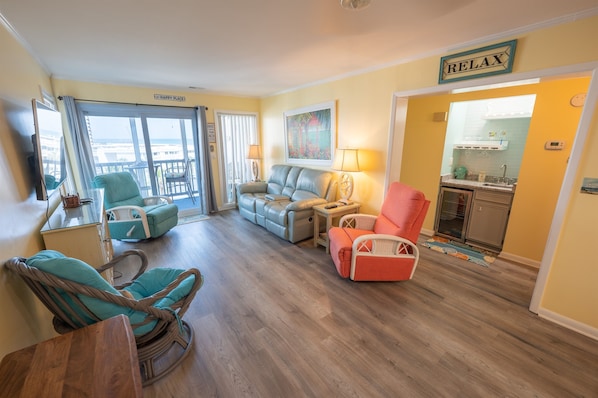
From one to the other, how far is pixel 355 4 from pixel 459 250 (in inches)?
126

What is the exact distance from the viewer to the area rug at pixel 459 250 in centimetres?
298

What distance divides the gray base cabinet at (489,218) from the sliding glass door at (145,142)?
15.8 ft

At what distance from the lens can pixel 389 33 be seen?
2.06 meters

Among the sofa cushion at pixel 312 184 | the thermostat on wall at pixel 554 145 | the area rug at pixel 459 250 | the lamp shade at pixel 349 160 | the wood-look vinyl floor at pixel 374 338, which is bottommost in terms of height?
the wood-look vinyl floor at pixel 374 338

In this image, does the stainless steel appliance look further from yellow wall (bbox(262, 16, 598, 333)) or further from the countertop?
yellow wall (bbox(262, 16, 598, 333))

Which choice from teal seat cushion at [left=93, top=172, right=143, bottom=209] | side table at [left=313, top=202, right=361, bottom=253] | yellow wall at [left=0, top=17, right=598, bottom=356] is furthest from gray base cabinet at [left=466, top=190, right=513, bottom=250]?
teal seat cushion at [left=93, top=172, right=143, bottom=209]

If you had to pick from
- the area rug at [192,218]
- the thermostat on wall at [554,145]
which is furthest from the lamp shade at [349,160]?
the area rug at [192,218]

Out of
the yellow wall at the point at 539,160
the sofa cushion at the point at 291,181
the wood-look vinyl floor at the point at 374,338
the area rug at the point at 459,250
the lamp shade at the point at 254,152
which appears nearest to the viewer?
the wood-look vinyl floor at the point at 374,338

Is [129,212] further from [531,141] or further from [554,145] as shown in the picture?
[554,145]

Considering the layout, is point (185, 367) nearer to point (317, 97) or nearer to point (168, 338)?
point (168, 338)

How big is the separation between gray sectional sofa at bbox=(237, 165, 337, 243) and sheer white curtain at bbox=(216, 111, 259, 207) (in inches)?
28.0

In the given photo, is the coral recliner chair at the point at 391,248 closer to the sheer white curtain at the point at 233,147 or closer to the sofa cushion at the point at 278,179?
the sofa cushion at the point at 278,179

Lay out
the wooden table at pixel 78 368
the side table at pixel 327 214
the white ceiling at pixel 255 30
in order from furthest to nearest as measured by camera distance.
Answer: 1. the side table at pixel 327 214
2. the white ceiling at pixel 255 30
3. the wooden table at pixel 78 368

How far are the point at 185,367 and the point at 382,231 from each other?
7.18 feet
